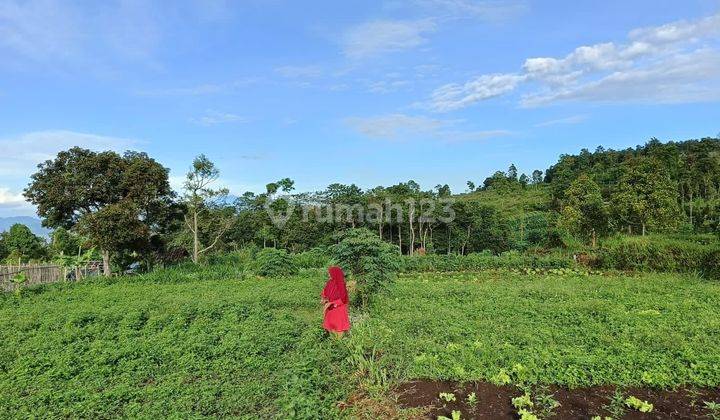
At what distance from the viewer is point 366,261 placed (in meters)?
10.2

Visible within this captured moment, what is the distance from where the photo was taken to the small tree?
1012 cm

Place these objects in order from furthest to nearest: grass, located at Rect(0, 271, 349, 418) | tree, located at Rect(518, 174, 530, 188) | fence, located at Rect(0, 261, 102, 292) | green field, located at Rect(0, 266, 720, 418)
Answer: tree, located at Rect(518, 174, 530, 188)
fence, located at Rect(0, 261, 102, 292)
green field, located at Rect(0, 266, 720, 418)
grass, located at Rect(0, 271, 349, 418)

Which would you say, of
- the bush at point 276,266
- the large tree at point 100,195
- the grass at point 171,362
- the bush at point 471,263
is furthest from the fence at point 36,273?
the bush at point 471,263

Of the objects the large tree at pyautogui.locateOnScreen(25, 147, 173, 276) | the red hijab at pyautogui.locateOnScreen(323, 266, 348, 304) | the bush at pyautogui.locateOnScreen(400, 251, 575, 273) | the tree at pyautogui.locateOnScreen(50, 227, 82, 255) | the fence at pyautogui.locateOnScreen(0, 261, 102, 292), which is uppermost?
the large tree at pyautogui.locateOnScreen(25, 147, 173, 276)

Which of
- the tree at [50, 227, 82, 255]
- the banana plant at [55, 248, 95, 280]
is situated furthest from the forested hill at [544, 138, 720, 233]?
the tree at [50, 227, 82, 255]

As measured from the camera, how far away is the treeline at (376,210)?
19266mm

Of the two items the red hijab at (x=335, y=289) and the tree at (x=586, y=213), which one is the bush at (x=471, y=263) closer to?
the tree at (x=586, y=213)

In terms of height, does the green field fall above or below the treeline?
below

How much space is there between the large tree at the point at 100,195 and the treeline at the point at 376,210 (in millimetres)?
42

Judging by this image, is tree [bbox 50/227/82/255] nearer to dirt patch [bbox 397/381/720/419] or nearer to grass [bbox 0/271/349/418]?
grass [bbox 0/271/349/418]

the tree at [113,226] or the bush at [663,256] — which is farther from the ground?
the tree at [113,226]

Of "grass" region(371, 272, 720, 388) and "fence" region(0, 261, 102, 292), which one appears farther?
"fence" region(0, 261, 102, 292)

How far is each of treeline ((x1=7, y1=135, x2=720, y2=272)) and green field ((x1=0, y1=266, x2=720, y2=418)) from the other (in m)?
7.16

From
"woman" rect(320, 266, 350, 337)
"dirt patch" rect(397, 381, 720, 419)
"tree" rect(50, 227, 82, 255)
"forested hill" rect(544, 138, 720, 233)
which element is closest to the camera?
"dirt patch" rect(397, 381, 720, 419)
